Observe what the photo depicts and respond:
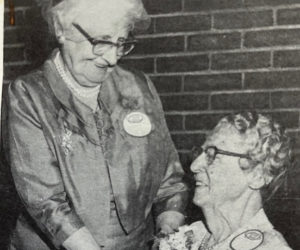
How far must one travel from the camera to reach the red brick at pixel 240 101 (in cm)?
180

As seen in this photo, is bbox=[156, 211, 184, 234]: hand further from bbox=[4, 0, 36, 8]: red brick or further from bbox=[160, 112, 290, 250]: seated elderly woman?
bbox=[4, 0, 36, 8]: red brick

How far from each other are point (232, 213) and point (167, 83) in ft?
1.82

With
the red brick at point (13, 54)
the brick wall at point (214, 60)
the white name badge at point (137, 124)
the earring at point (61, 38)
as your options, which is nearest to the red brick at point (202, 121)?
the brick wall at point (214, 60)

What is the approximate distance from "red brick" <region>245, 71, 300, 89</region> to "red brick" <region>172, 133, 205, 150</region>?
265 millimetres

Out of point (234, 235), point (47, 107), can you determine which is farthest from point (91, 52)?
point (234, 235)

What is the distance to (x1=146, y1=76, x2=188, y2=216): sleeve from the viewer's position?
1.79 metres

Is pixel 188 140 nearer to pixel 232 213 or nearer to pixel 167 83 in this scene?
pixel 167 83

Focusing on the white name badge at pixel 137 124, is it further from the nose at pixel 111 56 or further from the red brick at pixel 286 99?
the red brick at pixel 286 99

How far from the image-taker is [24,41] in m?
1.94

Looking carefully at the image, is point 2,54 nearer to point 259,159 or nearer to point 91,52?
point 91,52

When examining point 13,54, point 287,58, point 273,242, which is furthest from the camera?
point 13,54

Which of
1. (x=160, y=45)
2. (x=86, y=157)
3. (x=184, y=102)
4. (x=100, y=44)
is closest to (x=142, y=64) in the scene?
(x=160, y=45)

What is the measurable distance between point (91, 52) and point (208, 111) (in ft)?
1.65

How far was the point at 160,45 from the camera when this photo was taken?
1.89 metres
